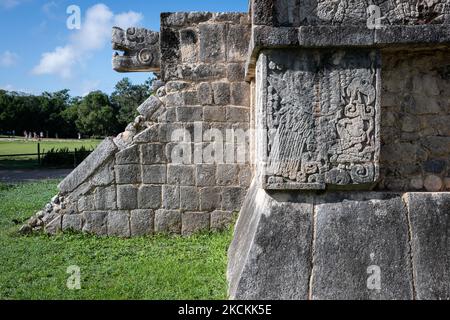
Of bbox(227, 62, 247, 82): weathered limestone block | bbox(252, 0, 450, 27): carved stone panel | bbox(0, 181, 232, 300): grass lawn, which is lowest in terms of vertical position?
bbox(0, 181, 232, 300): grass lawn

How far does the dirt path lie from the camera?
13.6 metres

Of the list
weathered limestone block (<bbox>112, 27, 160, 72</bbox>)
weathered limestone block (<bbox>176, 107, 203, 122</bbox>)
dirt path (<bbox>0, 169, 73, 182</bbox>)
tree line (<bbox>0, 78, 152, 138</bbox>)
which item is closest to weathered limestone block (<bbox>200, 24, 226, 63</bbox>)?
weathered limestone block (<bbox>176, 107, 203, 122</bbox>)

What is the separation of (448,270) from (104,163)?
4.42 metres

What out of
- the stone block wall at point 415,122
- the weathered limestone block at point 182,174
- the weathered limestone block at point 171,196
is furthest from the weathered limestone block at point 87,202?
the stone block wall at point 415,122

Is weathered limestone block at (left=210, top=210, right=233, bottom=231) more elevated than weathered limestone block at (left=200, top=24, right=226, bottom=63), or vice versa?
weathered limestone block at (left=200, top=24, right=226, bottom=63)

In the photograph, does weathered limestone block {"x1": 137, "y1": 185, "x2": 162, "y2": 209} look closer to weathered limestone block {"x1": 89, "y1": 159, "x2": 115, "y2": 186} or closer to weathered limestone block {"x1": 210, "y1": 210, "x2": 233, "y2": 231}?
weathered limestone block {"x1": 89, "y1": 159, "x2": 115, "y2": 186}

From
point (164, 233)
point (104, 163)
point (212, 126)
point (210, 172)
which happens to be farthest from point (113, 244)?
point (212, 126)

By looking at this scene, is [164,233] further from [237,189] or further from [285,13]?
[285,13]

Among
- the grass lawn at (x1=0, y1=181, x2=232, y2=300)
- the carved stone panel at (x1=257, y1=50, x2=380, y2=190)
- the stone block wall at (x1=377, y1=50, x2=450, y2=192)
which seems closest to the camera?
the carved stone panel at (x1=257, y1=50, x2=380, y2=190)

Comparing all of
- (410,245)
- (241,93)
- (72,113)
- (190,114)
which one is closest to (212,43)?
(241,93)

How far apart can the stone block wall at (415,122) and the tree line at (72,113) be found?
4307cm

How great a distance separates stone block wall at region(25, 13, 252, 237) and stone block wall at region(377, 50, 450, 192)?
7.90 feet

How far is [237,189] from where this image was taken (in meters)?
5.69

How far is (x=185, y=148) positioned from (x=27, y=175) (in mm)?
11390
